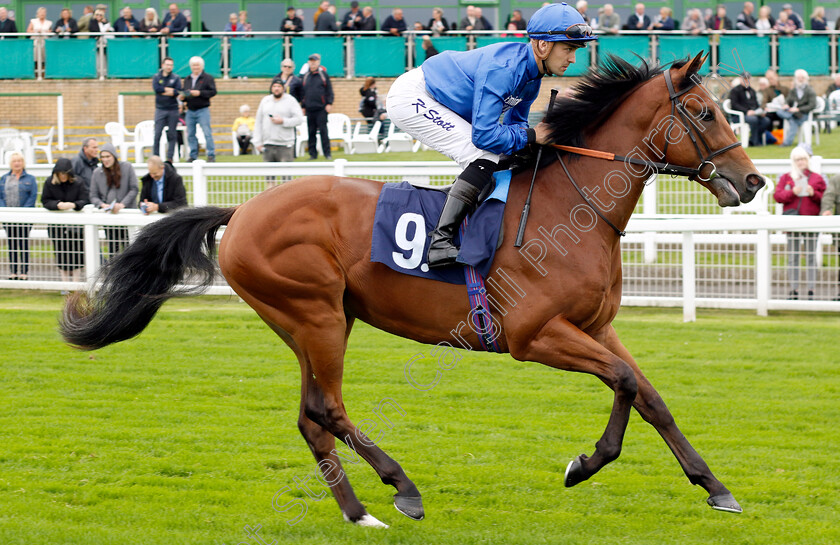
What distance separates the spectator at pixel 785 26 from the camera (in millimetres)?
18594

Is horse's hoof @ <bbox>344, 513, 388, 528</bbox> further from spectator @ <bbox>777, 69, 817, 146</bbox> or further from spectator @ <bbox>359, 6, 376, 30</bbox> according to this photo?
spectator @ <bbox>359, 6, 376, 30</bbox>

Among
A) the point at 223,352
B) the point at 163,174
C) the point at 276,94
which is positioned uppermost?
the point at 276,94

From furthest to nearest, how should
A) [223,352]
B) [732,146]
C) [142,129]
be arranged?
[142,129]
[223,352]
[732,146]

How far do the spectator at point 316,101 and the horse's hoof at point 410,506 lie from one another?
11.3 m

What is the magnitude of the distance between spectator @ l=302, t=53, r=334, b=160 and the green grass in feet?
24.5

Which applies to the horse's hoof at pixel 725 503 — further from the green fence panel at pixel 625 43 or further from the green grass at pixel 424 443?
the green fence panel at pixel 625 43

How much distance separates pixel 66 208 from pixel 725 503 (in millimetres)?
7185

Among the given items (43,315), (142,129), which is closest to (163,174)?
(43,315)

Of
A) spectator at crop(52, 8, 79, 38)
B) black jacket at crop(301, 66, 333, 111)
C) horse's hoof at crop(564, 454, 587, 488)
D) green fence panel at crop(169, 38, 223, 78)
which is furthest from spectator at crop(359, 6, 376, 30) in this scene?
horse's hoof at crop(564, 454, 587, 488)

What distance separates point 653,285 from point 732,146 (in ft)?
16.2

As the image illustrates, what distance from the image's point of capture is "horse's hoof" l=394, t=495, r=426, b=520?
4156mm

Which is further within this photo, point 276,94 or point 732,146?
point 276,94

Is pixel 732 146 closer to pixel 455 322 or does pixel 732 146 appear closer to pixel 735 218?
pixel 455 322

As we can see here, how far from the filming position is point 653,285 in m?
8.88
